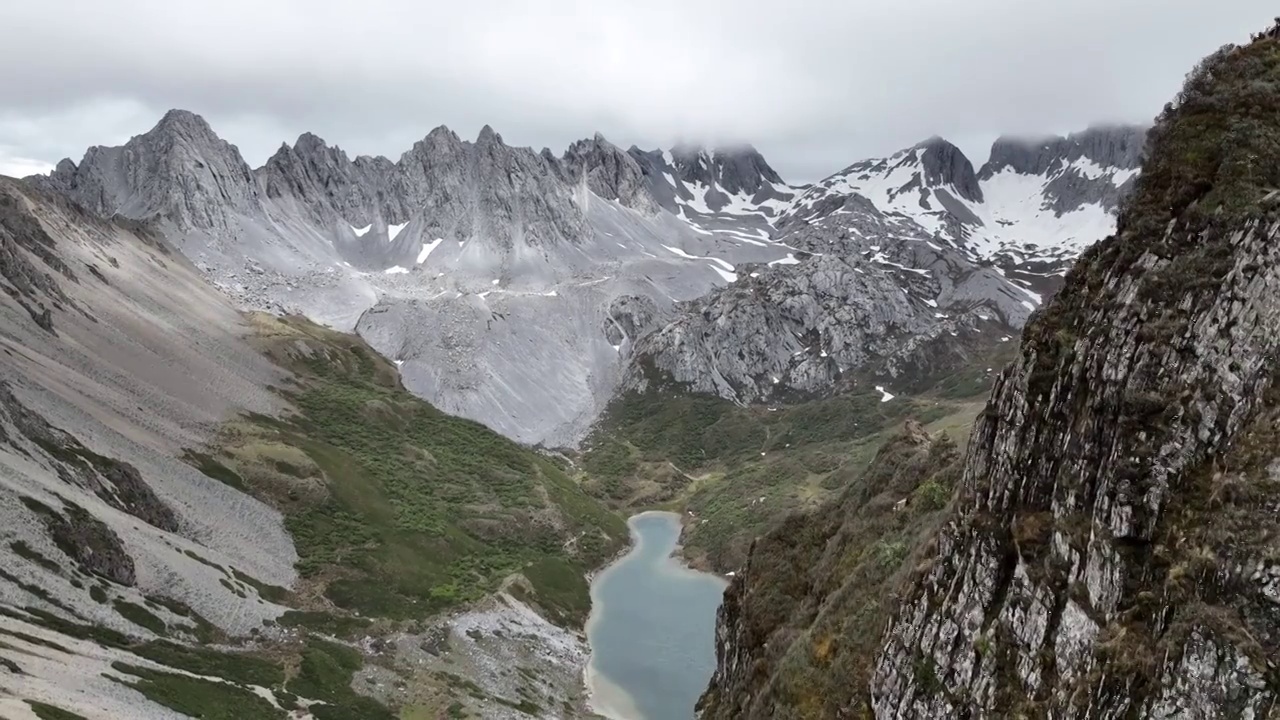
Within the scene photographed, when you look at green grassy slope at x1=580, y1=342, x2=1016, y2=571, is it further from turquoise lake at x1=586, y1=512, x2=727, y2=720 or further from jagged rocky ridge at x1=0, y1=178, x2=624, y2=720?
jagged rocky ridge at x1=0, y1=178, x2=624, y2=720

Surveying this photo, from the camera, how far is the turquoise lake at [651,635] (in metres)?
75.2

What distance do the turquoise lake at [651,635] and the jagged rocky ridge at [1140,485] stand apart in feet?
164

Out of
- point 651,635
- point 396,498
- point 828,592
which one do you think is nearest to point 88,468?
point 396,498

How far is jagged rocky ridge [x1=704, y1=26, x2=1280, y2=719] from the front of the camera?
1917cm

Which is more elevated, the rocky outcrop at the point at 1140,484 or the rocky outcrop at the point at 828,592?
the rocky outcrop at the point at 1140,484

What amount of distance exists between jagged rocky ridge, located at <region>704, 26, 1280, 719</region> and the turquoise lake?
50085mm

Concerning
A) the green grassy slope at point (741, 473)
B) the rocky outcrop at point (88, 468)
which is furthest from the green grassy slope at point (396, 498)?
the green grassy slope at point (741, 473)

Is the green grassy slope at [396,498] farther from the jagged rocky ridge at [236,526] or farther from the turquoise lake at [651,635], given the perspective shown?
the turquoise lake at [651,635]

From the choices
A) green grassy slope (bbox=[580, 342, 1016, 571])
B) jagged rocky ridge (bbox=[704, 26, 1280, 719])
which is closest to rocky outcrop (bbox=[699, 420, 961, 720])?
jagged rocky ridge (bbox=[704, 26, 1280, 719])

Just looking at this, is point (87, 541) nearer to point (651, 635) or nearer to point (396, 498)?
point (396, 498)

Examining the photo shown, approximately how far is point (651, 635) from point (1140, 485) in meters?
77.3

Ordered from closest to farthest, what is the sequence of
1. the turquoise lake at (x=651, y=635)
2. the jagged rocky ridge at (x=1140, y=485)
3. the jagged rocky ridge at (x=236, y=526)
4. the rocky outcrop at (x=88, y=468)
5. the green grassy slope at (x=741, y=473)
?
the jagged rocky ridge at (x=1140, y=485), the jagged rocky ridge at (x=236, y=526), the rocky outcrop at (x=88, y=468), the turquoise lake at (x=651, y=635), the green grassy slope at (x=741, y=473)

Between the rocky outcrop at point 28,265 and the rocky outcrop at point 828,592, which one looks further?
the rocky outcrop at point 28,265

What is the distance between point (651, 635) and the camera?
9125cm
